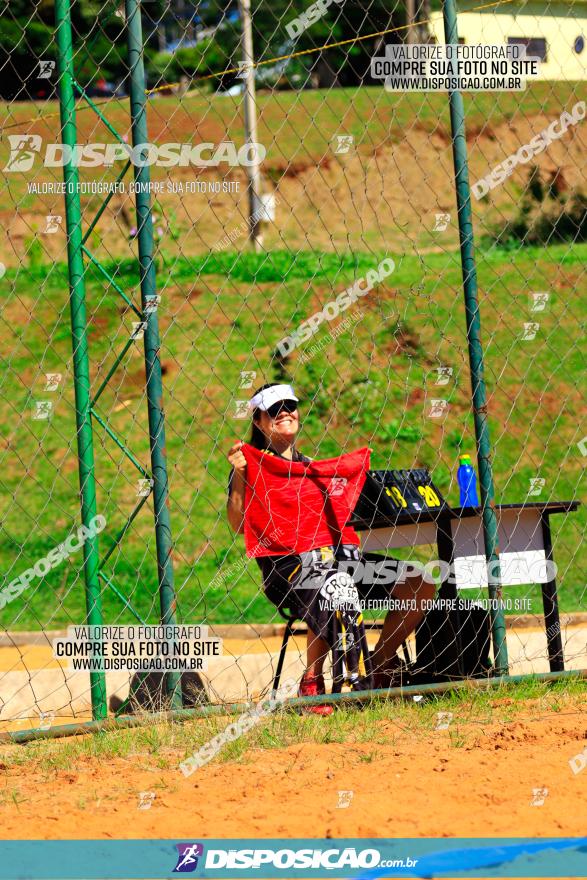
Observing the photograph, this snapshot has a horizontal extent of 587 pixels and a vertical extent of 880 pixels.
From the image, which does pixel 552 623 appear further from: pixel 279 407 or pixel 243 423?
pixel 243 423

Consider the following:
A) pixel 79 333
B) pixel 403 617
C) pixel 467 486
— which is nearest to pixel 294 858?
pixel 403 617

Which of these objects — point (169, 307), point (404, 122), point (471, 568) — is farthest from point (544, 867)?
point (404, 122)

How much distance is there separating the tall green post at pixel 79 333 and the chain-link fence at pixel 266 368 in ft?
0.16

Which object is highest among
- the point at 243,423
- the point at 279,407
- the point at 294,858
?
the point at 243,423

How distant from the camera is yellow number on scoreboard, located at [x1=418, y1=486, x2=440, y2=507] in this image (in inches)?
212

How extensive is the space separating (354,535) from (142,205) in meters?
1.82

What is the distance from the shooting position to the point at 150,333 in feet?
15.7

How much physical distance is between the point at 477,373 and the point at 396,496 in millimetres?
699

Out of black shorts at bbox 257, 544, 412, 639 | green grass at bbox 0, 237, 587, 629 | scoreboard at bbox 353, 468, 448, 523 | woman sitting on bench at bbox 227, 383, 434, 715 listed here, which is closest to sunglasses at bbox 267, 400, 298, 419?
woman sitting on bench at bbox 227, 383, 434, 715

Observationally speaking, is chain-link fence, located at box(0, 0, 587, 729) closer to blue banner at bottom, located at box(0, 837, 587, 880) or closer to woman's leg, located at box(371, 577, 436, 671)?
woman's leg, located at box(371, 577, 436, 671)

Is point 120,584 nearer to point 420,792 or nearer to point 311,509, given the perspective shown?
point 311,509

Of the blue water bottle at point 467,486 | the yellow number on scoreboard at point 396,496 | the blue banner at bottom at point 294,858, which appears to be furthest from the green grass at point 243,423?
the blue banner at bottom at point 294,858

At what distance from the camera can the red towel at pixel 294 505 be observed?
200 inches

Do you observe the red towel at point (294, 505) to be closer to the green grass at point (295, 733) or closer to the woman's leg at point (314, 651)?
the woman's leg at point (314, 651)
